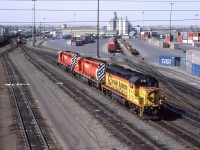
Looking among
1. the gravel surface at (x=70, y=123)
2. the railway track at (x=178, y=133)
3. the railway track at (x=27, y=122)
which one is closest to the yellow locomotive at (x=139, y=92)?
the railway track at (x=178, y=133)

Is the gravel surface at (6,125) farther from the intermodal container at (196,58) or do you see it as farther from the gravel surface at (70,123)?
the intermodal container at (196,58)

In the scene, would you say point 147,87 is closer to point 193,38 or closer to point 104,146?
point 104,146

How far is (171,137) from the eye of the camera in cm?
2309

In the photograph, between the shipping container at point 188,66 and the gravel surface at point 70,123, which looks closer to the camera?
the gravel surface at point 70,123

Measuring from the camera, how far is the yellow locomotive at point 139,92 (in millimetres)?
27062

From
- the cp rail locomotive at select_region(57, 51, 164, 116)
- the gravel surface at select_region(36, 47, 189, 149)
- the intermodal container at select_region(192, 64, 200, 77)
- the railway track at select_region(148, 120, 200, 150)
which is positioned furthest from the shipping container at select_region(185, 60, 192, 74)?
the railway track at select_region(148, 120, 200, 150)

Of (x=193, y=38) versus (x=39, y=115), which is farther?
(x=193, y=38)

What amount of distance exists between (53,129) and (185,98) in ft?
56.0

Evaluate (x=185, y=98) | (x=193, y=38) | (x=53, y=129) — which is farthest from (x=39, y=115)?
(x=193, y=38)

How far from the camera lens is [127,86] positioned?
96.7 ft

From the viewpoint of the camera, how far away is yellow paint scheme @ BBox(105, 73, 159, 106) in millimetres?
27016

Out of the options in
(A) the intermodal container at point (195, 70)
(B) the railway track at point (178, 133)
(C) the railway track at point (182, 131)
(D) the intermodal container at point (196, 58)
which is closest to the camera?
(B) the railway track at point (178, 133)

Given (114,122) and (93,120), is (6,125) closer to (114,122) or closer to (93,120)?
(93,120)

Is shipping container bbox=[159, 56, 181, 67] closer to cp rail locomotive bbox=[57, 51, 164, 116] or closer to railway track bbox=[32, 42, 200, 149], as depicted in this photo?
cp rail locomotive bbox=[57, 51, 164, 116]
